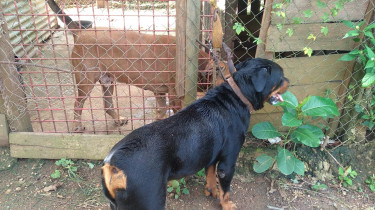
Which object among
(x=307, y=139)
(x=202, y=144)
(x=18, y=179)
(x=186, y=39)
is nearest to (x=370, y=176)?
(x=307, y=139)

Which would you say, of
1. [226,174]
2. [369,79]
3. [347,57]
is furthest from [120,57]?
[369,79]

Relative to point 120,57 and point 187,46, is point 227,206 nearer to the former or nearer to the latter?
point 187,46

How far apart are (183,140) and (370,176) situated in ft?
8.41

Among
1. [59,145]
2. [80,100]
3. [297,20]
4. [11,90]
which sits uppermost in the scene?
[297,20]

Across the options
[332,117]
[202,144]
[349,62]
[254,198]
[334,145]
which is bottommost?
[254,198]

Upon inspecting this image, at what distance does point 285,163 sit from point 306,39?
1.35m

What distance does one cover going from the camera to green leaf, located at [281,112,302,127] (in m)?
2.84

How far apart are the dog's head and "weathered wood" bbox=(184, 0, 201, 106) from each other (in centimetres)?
63

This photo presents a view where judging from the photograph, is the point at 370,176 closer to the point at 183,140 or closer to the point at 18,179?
the point at 183,140

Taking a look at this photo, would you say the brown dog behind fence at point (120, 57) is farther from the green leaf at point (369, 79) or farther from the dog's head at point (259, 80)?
the green leaf at point (369, 79)

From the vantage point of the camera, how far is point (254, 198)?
10.8 feet

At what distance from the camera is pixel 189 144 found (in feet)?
7.80

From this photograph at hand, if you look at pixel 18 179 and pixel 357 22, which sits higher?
pixel 357 22

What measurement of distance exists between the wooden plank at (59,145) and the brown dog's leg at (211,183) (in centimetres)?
116
